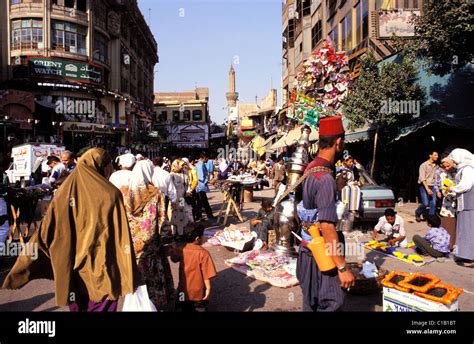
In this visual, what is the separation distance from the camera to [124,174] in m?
4.62

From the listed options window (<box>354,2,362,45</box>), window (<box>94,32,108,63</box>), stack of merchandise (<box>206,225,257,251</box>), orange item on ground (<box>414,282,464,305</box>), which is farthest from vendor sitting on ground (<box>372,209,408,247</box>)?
window (<box>94,32,108,63</box>)

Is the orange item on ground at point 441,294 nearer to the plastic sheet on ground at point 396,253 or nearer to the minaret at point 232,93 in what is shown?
the plastic sheet on ground at point 396,253

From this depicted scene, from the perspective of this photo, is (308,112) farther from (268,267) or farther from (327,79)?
(268,267)

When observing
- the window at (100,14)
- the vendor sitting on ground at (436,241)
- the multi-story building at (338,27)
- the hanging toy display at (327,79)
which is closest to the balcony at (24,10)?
the window at (100,14)

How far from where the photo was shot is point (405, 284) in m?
3.96

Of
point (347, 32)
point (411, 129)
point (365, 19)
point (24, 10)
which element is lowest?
point (411, 129)

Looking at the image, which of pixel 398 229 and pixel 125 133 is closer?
pixel 398 229

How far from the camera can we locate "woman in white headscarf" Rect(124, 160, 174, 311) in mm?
4363

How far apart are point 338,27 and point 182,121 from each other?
55.1 m

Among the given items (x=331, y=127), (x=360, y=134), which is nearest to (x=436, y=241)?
(x=331, y=127)

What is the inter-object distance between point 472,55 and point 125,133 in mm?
32749
